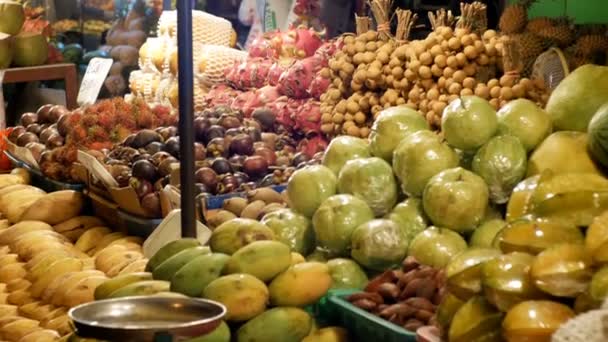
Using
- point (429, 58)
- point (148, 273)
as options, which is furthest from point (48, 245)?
point (429, 58)

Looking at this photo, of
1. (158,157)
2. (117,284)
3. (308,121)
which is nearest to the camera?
(117,284)

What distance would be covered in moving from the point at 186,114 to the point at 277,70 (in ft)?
9.96

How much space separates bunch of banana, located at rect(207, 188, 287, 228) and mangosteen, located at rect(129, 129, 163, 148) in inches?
36.8

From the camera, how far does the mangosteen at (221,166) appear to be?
4148 millimetres

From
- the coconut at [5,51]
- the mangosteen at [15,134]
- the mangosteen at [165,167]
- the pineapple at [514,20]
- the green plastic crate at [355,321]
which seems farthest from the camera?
the coconut at [5,51]

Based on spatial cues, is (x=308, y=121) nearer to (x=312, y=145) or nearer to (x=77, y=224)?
(x=312, y=145)

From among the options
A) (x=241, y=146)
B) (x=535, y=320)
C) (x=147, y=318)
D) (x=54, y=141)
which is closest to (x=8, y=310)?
(x=241, y=146)

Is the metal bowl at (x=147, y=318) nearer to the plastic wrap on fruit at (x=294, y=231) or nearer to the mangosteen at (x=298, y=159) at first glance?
the plastic wrap on fruit at (x=294, y=231)

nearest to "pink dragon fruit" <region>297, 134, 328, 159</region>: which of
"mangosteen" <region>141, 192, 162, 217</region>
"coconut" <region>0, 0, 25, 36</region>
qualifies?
"mangosteen" <region>141, 192, 162, 217</region>

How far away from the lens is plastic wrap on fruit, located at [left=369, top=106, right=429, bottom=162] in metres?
2.83

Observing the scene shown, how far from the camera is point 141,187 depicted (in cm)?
401

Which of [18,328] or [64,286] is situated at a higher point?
[64,286]

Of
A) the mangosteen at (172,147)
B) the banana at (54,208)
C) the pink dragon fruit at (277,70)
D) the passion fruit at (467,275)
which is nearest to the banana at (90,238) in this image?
the banana at (54,208)

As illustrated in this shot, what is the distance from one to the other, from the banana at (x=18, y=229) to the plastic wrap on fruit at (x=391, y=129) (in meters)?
2.15
